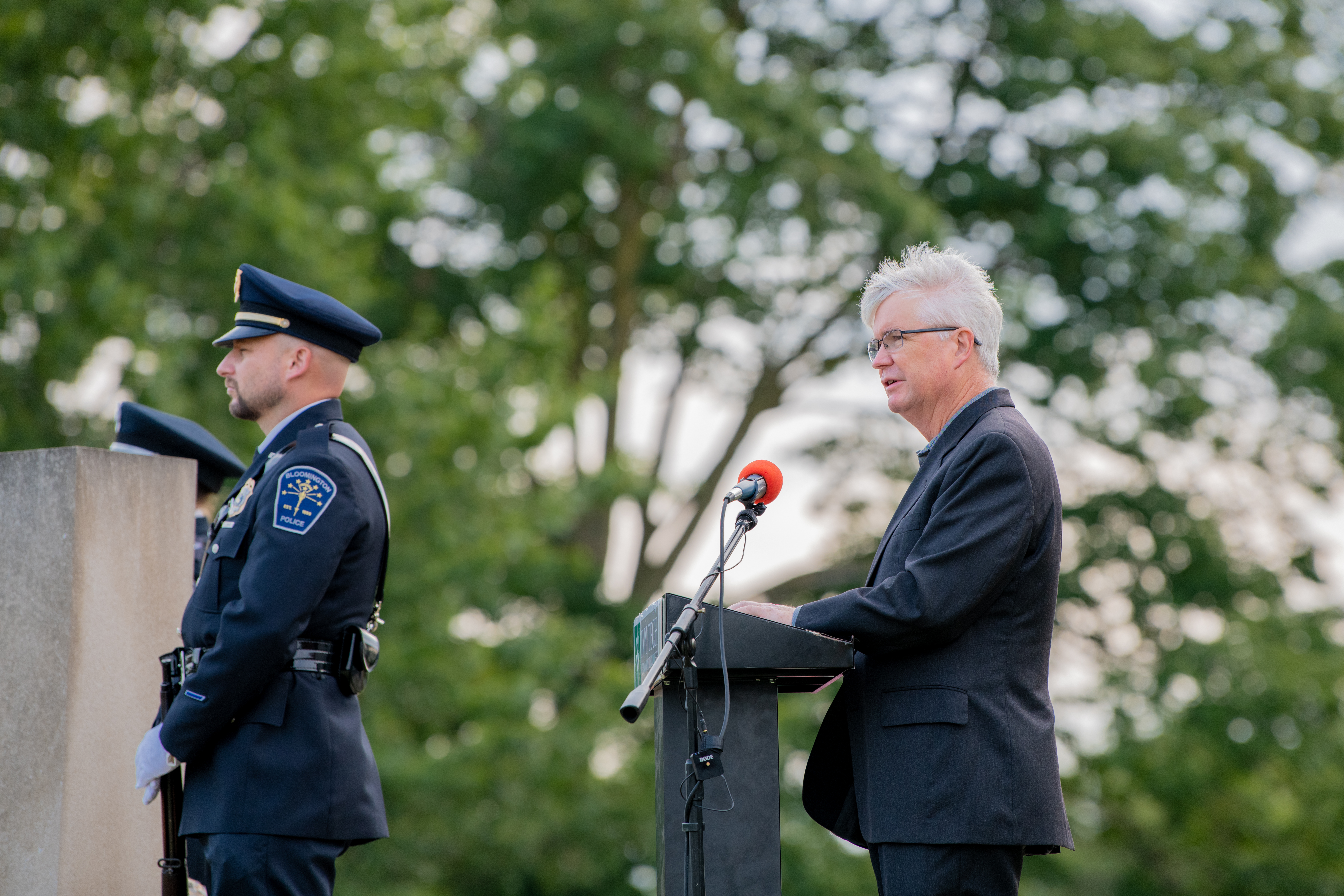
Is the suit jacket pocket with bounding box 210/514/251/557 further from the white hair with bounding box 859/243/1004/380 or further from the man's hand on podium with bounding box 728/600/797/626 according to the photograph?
the white hair with bounding box 859/243/1004/380

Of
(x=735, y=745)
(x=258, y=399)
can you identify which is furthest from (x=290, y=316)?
(x=735, y=745)

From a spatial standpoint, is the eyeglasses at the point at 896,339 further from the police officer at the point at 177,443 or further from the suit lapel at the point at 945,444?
the police officer at the point at 177,443

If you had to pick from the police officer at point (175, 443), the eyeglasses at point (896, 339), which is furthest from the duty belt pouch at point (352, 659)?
the police officer at point (175, 443)

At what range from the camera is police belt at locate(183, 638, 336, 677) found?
3102mm

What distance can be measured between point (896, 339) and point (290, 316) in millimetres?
1403

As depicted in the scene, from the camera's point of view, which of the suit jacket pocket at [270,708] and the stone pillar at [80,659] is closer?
the suit jacket pocket at [270,708]

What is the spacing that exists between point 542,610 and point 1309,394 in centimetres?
738

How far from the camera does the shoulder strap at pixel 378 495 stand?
326 cm

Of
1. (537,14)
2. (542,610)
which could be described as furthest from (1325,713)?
(537,14)

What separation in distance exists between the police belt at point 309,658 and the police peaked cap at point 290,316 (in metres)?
0.71

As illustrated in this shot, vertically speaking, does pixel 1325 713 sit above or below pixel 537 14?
below

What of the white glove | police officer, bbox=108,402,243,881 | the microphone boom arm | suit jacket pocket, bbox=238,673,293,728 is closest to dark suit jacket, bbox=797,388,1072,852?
the microphone boom arm

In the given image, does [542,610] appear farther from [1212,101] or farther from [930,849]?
[930,849]

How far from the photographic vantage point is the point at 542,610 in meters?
13.5
